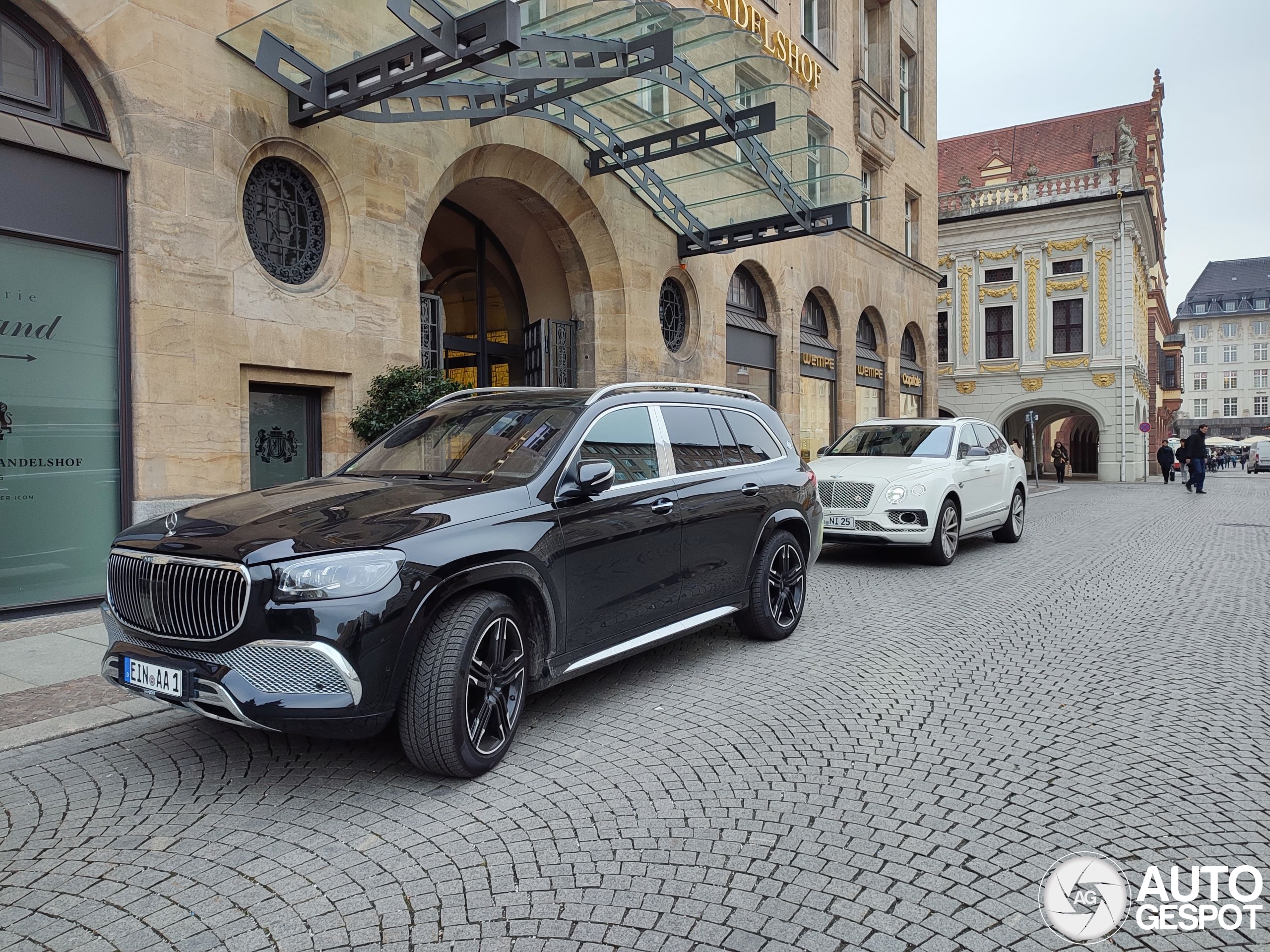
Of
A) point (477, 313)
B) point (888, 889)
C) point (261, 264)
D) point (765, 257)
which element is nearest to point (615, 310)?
point (477, 313)

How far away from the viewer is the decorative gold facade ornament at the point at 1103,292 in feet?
139

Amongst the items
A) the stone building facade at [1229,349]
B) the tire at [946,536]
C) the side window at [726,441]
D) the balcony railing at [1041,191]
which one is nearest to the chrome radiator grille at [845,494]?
the tire at [946,536]

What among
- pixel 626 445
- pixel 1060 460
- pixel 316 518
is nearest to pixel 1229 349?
pixel 1060 460

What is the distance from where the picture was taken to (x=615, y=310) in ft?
51.5

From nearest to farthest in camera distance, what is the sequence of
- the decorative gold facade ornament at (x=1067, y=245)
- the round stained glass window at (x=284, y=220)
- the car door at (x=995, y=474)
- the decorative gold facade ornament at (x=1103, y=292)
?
the round stained glass window at (x=284, y=220)
the car door at (x=995, y=474)
the decorative gold facade ornament at (x=1103, y=292)
the decorative gold facade ornament at (x=1067, y=245)

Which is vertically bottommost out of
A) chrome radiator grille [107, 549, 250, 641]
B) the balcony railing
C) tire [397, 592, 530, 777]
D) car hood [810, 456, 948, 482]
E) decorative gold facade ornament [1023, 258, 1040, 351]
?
tire [397, 592, 530, 777]

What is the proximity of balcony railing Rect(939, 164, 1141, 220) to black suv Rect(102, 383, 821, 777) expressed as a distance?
1730 inches

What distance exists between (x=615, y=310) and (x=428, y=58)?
7235 mm

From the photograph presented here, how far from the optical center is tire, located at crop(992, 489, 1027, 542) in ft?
42.5

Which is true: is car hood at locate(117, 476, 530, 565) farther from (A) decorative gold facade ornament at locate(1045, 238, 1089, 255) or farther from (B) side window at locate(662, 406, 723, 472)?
(A) decorative gold facade ornament at locate(1045, 238, 1089, 255)

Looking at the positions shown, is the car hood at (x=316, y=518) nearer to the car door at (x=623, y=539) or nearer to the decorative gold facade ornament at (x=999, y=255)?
the car door at (x=623, y=539)

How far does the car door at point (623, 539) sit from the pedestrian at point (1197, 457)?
24.9 metres

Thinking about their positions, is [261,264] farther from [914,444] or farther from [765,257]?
[765,257]

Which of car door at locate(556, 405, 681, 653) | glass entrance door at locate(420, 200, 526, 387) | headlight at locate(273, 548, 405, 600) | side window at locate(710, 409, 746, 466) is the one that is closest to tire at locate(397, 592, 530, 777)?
headlight at locate(273, 548, 405, 600)
